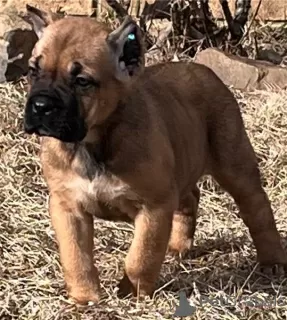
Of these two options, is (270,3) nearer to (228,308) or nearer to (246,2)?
(246,2)

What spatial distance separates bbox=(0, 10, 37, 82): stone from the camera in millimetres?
9055

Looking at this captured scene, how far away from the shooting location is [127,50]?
523 cm

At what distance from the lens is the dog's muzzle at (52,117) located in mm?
4766

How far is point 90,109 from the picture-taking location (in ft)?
16.5

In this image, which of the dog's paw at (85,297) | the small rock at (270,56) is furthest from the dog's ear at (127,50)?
the small rock at (270,56)

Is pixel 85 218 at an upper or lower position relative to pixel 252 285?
upper

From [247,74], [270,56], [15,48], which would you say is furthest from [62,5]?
[247,74]

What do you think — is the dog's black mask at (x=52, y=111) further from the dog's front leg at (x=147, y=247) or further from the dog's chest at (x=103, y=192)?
the dog's front leg at (x=147, y=247)

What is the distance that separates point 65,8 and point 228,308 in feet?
18.5

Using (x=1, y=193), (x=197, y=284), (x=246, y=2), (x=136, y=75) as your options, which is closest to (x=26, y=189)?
(x=1, y=193)

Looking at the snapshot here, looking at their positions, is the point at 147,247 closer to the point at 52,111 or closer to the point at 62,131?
the point at 62,131

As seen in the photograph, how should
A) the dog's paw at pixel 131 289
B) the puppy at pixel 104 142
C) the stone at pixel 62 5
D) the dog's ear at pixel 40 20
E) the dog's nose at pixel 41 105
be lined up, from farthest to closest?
the stone at pixel 62 5 < the dog's paw at pixel 131 289 < the dog's ear at pixel 40 20 < the puppy at pixel 104 142 < the dog's nose at pixel 41 105

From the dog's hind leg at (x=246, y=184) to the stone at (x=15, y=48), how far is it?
3380 millimetres

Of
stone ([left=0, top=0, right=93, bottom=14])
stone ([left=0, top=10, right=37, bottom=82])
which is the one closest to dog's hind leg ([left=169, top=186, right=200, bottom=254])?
stone ([left=0, top=10, right=37, bottom=82])
